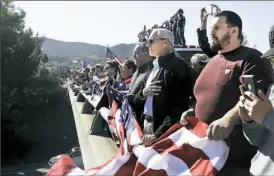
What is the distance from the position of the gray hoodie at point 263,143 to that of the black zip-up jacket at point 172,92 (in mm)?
1305

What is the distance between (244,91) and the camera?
80.1 inches

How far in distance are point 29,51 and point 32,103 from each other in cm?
492

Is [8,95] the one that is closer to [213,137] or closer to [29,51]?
[29,51]

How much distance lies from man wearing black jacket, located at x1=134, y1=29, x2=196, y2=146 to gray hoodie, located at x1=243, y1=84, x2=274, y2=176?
1284mm

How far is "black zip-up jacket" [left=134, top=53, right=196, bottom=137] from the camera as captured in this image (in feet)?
11.5

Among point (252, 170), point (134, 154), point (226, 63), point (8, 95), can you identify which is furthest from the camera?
point (8, 95)

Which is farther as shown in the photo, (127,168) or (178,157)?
(127,168)

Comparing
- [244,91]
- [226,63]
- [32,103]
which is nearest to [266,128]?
[244,91]

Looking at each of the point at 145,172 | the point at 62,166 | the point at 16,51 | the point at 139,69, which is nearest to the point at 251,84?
the point at 145,172

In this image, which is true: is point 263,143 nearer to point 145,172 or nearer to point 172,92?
point 145,172

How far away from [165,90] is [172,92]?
2.5 inches

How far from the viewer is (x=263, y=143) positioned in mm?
2158

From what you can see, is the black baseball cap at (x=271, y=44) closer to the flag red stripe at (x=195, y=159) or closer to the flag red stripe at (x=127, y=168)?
the flag red stripe at (x=195, y=159)

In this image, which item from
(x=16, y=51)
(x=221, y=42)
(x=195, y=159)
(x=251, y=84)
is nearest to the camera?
(x=251, y=84)
